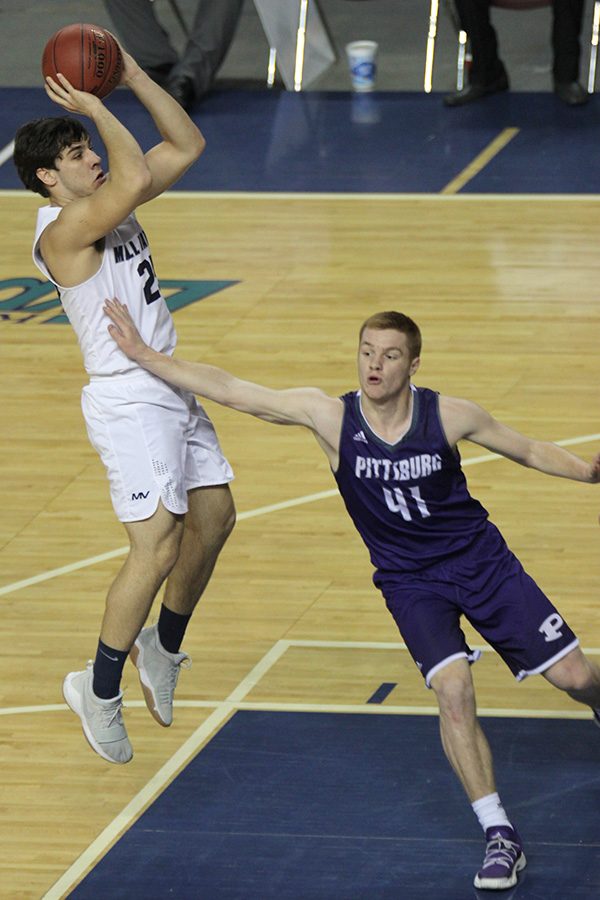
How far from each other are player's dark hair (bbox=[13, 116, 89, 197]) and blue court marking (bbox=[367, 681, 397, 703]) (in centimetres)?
239

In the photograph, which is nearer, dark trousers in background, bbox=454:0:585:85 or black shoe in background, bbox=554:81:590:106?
dark trousers in background, bbox=454:0:585:85

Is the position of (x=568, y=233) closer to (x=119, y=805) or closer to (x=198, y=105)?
(x=198, y=105)

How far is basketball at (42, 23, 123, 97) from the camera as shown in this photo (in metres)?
5.74

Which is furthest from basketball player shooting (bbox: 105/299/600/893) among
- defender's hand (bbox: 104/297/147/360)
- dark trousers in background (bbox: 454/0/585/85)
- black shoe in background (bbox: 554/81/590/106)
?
black shoe in background (bbox: 554/81/590/106)

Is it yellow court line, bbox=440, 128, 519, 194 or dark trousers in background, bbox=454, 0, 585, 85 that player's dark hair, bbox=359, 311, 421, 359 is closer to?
yellow court line, bbox=440, 128, 519, 194

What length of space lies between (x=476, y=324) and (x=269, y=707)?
4687mm

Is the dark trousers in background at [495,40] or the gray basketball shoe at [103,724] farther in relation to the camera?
the dark trousers in background at [495,40]

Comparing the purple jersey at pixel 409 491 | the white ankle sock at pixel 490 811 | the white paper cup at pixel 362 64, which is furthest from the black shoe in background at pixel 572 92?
the white ankle sock at pixel 490 811

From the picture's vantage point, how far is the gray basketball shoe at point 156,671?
6211mm

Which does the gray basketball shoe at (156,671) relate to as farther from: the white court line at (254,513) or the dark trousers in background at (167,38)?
the dark trousers in background at (167,38)

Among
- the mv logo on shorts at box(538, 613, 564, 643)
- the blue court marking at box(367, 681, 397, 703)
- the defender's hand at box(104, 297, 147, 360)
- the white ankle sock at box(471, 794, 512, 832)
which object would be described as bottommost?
the blue court marking at box(367, 681, 397, 703)

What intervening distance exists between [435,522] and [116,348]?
124 centimetres

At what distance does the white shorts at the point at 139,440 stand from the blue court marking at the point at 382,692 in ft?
4.30

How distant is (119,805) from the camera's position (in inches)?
239
